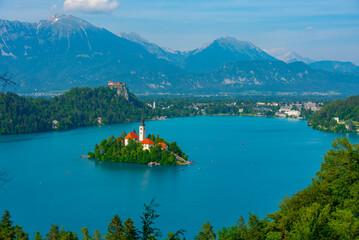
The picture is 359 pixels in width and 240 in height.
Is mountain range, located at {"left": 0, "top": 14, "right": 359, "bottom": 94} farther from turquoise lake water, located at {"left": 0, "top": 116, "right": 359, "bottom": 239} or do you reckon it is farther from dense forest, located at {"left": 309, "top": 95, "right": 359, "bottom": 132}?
turquoise lake water, located at {"left": 0, "top": 116, "right": 359, "bottom": 239}

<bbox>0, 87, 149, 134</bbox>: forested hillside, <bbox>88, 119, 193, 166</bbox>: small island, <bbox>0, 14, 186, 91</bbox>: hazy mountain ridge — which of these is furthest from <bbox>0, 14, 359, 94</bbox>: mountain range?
<bbox>88, 119, 193, 166</bbox>: small island

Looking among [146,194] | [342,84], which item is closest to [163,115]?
[146,194]

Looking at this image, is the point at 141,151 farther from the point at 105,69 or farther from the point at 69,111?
the point at 105,69

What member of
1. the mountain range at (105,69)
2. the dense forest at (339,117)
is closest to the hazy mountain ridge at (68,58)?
the mountain range at (105,69)

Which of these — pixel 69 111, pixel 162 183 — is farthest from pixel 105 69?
pixel 162 183

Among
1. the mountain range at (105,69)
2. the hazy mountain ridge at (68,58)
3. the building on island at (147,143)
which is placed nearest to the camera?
the building on island at (147,143)

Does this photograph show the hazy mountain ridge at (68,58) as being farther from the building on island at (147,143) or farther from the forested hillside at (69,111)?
the building on island at (147,143)
